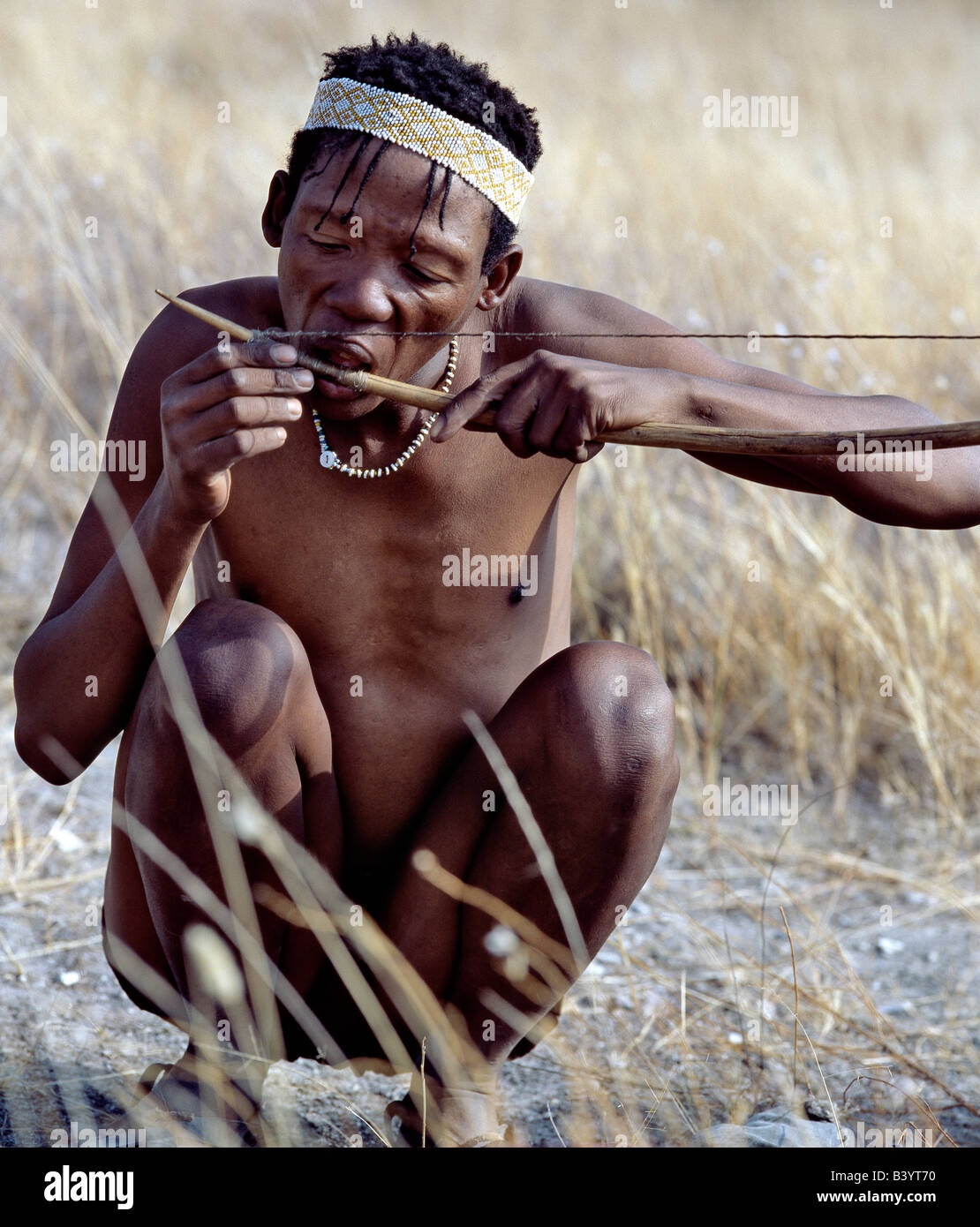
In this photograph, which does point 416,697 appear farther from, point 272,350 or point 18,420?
point 18,420

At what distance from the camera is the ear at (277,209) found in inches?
71.3

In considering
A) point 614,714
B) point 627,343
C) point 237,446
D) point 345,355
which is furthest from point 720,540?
point 237,446

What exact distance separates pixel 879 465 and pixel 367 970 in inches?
39.6

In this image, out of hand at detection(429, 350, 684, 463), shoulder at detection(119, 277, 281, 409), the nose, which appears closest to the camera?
hand at detection(429, 350, 684, 463)

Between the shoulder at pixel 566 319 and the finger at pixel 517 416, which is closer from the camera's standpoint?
the finger at pixel 517 416

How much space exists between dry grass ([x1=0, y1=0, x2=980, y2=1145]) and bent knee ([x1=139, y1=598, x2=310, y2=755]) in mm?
762

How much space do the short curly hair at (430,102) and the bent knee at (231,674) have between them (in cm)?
55

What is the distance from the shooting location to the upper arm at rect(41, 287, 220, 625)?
1.83m

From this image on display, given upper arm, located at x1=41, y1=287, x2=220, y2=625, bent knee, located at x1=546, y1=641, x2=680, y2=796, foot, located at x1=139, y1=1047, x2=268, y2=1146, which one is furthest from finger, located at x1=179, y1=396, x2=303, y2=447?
foot, located at x1=139, y1=1047, x2=268, y2=1146

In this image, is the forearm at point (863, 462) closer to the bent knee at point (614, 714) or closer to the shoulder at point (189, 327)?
the bent knee at point (614, 714)

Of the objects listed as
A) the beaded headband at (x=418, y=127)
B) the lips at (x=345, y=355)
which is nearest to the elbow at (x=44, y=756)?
the lips at (x=345, y=355)

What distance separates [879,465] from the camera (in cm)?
177

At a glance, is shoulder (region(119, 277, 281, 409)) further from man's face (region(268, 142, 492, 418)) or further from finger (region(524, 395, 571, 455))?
finger (region(524, 395, 571, 455))

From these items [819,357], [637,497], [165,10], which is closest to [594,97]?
[165,10]
